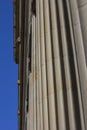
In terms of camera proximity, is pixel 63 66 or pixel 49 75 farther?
pixel 49 75

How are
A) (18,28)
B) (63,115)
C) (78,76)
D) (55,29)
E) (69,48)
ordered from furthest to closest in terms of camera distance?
(18,28) → (55,29) → (69,48) → (78,76) → (63,115)

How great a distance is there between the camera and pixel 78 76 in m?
8.95

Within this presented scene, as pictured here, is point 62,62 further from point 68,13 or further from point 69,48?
point 68,13

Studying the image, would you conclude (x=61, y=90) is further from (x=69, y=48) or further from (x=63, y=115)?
(x=69, y=48)

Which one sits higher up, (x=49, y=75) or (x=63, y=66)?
(x=63, y=66)

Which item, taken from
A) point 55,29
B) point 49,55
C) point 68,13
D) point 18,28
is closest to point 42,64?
point 49,55

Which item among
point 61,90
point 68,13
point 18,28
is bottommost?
point 61,90

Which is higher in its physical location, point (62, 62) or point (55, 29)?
point (55, 29)

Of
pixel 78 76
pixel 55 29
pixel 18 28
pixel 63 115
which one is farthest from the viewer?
pixel 18 28

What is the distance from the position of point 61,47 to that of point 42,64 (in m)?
0.80

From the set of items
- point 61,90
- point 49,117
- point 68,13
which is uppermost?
point 68,13

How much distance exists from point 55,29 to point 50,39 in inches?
13.8

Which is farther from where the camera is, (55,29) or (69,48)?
(55,29)

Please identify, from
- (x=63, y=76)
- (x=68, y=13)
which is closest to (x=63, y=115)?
(x=63, y=76)
